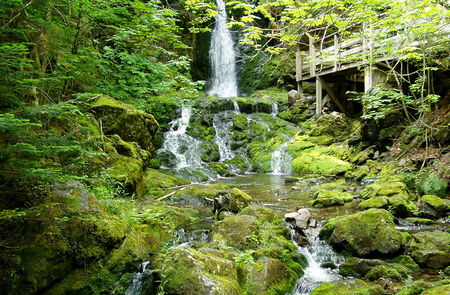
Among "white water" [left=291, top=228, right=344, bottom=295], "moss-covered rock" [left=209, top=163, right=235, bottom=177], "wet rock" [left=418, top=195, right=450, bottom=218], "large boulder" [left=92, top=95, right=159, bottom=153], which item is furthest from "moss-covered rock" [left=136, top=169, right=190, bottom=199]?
"wet rock" [left=418, top=195, right=450, bottom=218]

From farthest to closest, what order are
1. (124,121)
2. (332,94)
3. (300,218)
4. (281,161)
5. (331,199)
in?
1. (332,94)
2. (281,161)
3. (124,121)
4. (331,199)
5. (300,218)

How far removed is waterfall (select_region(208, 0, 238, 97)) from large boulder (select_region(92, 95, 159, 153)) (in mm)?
14471

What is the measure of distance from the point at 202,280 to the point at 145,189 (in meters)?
5.01

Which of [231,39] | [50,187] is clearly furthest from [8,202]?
[231,39]

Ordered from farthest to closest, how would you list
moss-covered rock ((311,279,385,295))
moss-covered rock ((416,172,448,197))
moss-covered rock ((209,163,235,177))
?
1. moss-covered rock ((209,163,235,177))
2. moss-covered rock ((416,172,448,197))
3. moss-covered rock ((311,279,385,295))

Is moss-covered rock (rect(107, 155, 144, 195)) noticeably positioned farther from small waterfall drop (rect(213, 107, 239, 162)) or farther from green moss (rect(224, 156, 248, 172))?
small waterfall drop (rect(213, 107, 239, 162))

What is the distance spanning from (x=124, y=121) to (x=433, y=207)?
7802mm

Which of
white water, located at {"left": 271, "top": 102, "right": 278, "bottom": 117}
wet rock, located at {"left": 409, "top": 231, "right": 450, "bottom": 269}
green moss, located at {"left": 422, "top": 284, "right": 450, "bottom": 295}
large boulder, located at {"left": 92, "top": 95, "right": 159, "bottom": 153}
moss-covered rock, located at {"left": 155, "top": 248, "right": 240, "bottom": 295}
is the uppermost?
white water, located at {"left": 271, "top": 102, "right": 278, "bottom": 117}

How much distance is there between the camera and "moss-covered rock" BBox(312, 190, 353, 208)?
24.6ft

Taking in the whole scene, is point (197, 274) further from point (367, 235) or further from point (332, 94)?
point (332, 94)

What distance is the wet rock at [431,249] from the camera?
14.9ft

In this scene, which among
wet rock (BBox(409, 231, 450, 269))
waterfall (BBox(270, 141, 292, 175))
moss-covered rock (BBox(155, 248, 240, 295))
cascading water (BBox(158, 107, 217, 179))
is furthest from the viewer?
waterfall (BBox(270, 141, 292, 175))

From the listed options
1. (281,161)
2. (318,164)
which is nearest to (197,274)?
(318,164)

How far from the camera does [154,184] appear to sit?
891 centimetres
